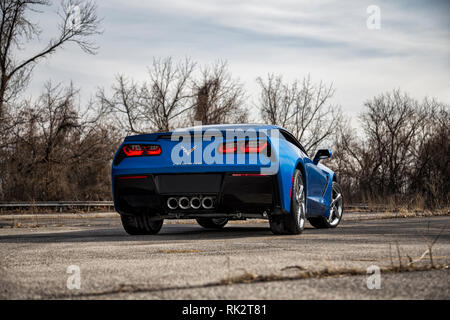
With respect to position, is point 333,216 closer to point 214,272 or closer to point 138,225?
point 138,225

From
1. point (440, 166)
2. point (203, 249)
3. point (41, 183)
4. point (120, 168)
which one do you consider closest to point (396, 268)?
point (203, 249)

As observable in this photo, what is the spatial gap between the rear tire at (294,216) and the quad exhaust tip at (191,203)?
0.86 metres

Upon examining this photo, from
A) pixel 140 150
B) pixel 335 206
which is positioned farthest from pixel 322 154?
pixel 140 150

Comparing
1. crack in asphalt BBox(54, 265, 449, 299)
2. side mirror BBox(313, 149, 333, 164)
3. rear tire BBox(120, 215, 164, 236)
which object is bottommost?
rear tire BBox(120, 215, 164, 236)

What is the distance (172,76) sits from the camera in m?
35.5

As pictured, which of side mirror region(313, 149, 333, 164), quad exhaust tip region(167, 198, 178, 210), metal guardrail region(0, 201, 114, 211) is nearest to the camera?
quad exhaust tip region(167, 198, 178, 210)

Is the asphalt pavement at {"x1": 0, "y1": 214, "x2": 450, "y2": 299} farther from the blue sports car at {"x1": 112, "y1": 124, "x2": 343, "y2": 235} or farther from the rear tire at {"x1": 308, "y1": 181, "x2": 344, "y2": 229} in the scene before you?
the rear tire at {"x1": 308, "y1": 181, "x2": 344, "y2": 229}

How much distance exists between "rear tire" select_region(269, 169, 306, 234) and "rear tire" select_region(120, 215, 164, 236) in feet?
5.34

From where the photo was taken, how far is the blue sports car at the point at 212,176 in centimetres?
638

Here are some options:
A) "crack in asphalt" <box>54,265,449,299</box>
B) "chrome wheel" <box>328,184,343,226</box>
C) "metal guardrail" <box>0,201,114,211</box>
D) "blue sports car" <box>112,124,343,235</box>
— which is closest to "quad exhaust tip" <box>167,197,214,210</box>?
"blue sports car" <box>112,124,343,235</box>

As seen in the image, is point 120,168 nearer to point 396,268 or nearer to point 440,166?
point 396,268

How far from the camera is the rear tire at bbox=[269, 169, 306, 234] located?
6738 millimetres
